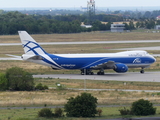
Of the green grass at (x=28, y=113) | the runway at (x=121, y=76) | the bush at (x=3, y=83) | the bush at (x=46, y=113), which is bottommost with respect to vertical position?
the green grass at (x=28, y=113)

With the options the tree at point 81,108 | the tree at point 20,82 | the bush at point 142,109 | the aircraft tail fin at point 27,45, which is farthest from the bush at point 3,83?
the bush at point 142,109

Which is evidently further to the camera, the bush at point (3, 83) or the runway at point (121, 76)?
the runway at point (121, 76)

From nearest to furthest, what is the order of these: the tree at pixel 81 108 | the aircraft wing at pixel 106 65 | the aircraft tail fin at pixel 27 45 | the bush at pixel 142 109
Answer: the tree at pixel 81 108 → the bush at pixel 142 109 → the aircraft tail fin at pixel 27 45 → the aircraft wing at pixel 106 65

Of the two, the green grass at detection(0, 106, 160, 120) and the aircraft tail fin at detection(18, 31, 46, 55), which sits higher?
the aircraft tail fin at detection(18, 31, 46, 55)

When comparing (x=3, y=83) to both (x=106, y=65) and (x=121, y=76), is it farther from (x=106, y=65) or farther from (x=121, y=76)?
(x=121, y=76)

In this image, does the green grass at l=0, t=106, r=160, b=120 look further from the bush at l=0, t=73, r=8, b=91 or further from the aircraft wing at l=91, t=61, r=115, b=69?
the aircraft wing at l=91, t=61, r=115, b=69

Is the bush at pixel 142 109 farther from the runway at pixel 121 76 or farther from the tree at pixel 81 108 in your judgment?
the runway at pixel 121 76

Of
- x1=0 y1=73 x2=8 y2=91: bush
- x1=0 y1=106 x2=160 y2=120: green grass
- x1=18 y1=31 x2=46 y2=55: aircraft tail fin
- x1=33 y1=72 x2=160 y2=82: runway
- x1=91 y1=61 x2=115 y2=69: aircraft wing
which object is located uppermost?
x1=18 y1=31 x2=46 y2=55: aircraft tail fin

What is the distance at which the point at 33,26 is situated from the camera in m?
174

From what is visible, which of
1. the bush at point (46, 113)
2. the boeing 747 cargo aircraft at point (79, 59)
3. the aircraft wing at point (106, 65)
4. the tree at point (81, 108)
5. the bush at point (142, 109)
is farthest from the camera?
the aircraft wing at point (106, 65)

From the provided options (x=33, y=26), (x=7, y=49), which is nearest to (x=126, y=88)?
(x=7, y=49)

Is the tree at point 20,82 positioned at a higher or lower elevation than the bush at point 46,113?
higher

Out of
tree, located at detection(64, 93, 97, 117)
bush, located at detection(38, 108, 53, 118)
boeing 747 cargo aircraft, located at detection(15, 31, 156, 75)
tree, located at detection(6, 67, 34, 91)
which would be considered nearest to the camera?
bush, located at detection(38, 108, 53, 118)

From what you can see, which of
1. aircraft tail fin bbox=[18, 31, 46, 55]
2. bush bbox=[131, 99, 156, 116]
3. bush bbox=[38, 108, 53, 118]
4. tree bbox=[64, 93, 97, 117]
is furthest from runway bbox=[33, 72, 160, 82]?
bush bbox=[38, 108, 53, 118]
